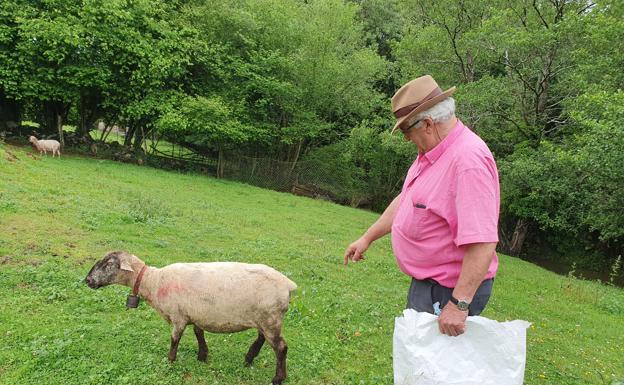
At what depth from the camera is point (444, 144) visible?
2.80 meters

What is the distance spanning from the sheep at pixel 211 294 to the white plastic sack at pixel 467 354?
197 cm

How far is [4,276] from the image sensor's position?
240 inches

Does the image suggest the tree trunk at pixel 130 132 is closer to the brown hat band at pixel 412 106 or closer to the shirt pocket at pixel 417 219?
the brown hat band at pixel 412 106

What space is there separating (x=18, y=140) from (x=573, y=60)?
24.8 m

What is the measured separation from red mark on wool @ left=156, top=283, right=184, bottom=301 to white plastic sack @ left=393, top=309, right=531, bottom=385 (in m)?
2.71

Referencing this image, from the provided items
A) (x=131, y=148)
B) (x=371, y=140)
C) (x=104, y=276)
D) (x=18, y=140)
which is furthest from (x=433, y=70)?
(x=18, y=140)

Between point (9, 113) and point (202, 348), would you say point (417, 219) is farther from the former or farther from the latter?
point (9, 113)

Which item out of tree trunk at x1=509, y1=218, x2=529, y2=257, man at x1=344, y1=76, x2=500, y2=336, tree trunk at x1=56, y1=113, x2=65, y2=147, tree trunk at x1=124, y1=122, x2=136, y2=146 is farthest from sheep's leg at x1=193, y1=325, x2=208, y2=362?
tree trunk at x1=124, y1=122, x2=136, y2=146

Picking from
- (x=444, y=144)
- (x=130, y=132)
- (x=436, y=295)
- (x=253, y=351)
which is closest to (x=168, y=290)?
(x=253, y=351)

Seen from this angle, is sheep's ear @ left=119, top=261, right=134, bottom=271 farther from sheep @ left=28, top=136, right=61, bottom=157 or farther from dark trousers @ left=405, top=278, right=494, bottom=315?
sheep @ left=28, top=136, right=61, bottom=157

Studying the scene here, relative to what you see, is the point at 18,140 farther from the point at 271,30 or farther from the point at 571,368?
the point at 571,368

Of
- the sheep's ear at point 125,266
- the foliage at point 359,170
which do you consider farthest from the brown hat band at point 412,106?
the foliage at point 359,170

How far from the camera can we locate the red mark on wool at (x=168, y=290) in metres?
4.46

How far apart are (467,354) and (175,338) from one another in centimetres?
320
